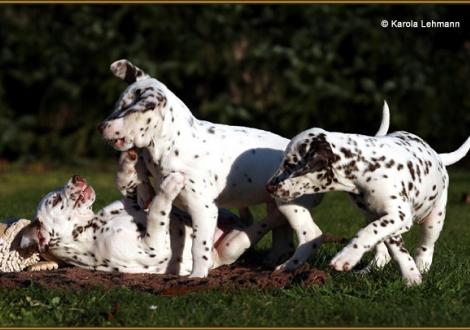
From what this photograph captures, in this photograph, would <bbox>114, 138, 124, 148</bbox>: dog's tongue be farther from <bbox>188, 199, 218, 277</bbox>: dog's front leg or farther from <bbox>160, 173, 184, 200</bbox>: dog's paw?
<bbox>188, 199, 218, 277</bbox>: dog's front leg

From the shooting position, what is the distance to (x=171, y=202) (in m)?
6.62

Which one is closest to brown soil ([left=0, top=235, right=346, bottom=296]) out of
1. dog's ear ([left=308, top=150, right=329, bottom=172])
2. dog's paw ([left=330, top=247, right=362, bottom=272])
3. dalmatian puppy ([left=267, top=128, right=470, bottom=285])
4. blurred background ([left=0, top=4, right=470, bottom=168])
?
dog's paw ([left=330, top=247, right=362, bottom=272])

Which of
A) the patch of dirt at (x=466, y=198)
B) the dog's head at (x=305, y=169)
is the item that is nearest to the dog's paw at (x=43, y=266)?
the dog's head at (x=305, y=169)

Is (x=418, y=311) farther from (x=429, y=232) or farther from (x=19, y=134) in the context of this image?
(x=19, y=134)

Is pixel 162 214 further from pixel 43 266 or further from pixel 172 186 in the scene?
pixel 43 266

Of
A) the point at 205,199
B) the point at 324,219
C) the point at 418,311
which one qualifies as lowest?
the point at 324,219

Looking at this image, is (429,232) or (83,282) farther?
(429,232)

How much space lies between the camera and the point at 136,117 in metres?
6.47

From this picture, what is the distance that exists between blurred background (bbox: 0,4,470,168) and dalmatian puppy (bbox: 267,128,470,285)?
990 cm

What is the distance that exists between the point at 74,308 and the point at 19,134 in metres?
12.1

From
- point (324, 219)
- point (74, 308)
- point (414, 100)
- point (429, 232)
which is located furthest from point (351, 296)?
point (414, 100)

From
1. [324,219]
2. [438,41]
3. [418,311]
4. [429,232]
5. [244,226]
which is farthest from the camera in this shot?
[438,41]

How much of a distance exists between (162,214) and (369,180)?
148 cm

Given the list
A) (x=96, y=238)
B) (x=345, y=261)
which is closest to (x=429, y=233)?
(x=345, y=261)
